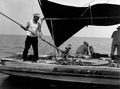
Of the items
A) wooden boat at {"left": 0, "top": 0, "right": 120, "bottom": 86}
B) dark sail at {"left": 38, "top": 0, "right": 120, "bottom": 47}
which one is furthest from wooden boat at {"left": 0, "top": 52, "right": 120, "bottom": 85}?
dark sail at {"left": 38, "top": 0, "right": 120, "bottom": 47}

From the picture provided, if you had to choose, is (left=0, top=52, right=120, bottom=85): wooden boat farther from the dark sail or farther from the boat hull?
the dark sail

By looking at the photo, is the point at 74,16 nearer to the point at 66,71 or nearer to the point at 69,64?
the point at 69,64

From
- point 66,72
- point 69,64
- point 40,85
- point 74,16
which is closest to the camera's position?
point 66,72

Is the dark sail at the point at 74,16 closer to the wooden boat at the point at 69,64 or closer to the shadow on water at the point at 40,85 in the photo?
the wooden boat at the point at 69,64

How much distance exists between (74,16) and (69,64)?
2.55m

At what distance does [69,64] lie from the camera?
6.38 meters

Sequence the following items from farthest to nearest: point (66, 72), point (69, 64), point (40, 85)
Result: point (40, 85), point (69, 64), point (66, 72)

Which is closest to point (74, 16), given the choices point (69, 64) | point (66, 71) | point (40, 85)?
point (69, 64)

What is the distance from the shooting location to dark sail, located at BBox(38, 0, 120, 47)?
25.3 feet

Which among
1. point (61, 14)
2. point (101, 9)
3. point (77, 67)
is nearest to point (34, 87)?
point (77, 67)

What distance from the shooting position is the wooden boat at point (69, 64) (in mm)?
5695

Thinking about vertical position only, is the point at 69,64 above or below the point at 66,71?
above

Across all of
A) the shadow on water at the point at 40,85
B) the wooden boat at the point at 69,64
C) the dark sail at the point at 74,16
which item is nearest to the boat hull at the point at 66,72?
the wooden boat at the point at 69,64

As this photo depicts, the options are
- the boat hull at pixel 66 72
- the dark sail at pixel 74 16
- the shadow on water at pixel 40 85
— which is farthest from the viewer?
the dark sail at pixel 74 16
